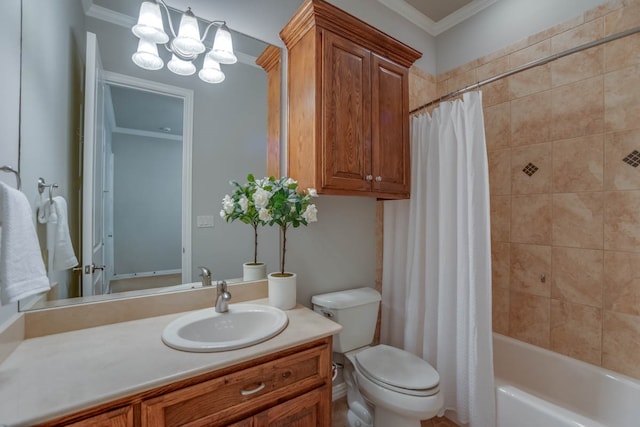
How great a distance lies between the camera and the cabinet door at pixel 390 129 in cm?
160

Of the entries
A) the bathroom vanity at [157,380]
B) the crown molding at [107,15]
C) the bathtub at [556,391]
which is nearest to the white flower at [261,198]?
the bathroom vanity at [157,380]

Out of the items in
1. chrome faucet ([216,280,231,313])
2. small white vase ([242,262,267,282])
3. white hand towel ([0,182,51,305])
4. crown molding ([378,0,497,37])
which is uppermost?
crown molding ([378,0,497,37])

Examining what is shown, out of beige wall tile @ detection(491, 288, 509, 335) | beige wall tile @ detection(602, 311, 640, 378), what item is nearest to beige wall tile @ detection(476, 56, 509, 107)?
beige wall tile @ detection(491, 288, 509, 335)

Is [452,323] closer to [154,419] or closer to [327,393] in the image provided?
[327,393]

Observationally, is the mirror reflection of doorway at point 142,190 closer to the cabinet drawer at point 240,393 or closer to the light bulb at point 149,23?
the light bulb at point 149,23

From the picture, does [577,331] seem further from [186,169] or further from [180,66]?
[180,66]

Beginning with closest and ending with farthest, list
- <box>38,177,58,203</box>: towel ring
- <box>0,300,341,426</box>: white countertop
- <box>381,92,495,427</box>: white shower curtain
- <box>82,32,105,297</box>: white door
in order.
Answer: <box>0,300,341,426</box>: white countertop → <box>38,177,58,203</box>: towel ring → <box>82,32,105,297</box>: white door → <box>381,92,495,427</box>: white shower curtain

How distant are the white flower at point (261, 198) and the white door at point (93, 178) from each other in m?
0.64

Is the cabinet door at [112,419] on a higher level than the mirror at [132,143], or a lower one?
lower

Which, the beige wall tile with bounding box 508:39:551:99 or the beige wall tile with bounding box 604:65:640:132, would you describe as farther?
the beige wall tile with bounding box 508:39:551:99

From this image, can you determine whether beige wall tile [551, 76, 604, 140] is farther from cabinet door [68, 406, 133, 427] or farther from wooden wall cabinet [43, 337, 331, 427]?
cabinet door [68, 406, 133, 427]

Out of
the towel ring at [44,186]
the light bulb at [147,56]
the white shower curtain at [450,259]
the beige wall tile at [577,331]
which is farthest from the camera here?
the beige wall tile at [577,331]

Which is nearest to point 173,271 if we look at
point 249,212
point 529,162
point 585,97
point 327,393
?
point 249,212

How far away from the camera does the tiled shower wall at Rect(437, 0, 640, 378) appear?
58.8 inches
